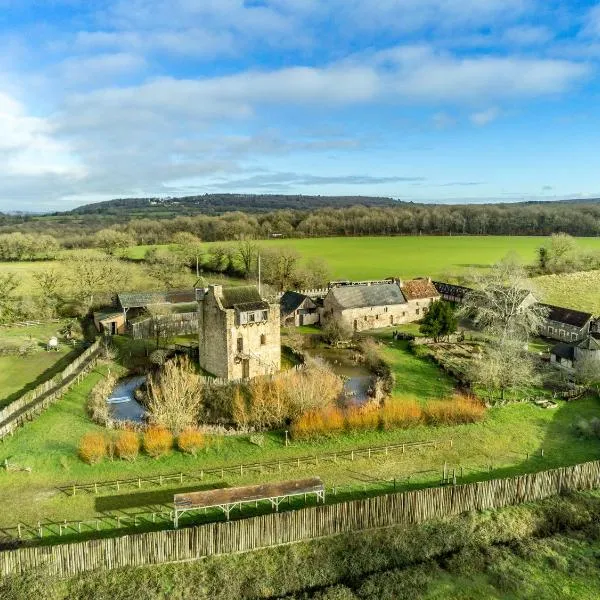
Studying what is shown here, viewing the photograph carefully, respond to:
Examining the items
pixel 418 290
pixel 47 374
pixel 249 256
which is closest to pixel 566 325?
pixel 418 290

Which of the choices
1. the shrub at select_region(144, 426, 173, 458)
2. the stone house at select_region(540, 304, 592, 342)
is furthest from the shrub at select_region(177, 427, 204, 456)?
the stone house at select_region(540, 304, 592, 342)

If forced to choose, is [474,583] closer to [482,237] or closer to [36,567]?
[36,567]

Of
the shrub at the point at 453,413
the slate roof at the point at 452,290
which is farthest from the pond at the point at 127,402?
the slate roof at the point at 452,290

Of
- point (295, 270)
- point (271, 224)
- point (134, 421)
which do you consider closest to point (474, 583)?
point (134, 421)

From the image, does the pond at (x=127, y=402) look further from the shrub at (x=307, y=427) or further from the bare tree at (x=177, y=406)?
the shrub at (x=307, y=427)

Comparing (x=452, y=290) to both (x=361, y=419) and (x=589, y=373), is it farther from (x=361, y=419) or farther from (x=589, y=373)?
(x=361, y=419)

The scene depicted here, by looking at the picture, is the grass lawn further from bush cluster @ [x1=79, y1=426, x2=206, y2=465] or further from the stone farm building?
the stone farm building
